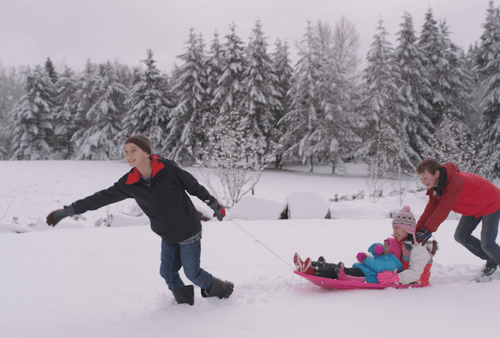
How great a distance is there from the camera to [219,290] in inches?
121

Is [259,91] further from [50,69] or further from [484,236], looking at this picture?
[50,69]

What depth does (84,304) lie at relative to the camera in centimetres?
304

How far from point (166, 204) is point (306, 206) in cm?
525

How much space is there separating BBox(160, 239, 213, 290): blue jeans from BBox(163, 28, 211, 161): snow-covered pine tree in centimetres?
1850

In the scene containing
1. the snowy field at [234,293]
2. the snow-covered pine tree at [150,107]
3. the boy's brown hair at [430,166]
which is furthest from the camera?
the snow-covered pine tree at [150,107]

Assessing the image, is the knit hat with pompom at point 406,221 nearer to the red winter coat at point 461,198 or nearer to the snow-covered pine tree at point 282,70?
the red winter coat at point 461,198

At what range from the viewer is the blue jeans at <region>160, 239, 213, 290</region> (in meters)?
2.94

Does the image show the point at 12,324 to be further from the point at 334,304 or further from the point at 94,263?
the point at 334,304

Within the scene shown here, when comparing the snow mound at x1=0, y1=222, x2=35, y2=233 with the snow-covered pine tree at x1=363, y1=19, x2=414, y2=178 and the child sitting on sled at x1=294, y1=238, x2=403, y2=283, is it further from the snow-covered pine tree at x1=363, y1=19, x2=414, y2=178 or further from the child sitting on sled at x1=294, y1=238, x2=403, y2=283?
the snow-covered pine tree at x1=363, y1=19, x2=414, y2=178

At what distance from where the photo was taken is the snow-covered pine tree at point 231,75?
20.7 m

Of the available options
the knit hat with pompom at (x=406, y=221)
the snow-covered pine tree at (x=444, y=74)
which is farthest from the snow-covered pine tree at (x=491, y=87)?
A: the knit hat with pompom at (x=406, y=221)

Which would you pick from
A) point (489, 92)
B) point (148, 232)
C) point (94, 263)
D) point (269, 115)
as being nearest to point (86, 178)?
point (269, 115)

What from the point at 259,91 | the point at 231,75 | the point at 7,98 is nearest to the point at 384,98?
the point at 259,91

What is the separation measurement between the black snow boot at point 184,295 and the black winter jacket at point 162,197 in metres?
0.48
